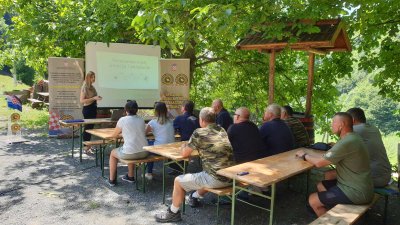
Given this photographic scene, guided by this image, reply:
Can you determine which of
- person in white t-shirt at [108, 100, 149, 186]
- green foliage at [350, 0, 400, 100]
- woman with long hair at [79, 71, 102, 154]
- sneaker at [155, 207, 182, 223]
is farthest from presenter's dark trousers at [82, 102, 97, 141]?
green foliage at [350, 0, 400, 100]

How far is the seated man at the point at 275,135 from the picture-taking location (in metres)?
4.77

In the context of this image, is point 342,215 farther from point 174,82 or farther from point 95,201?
point 174,82

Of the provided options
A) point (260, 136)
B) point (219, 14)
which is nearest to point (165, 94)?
point (260, 136)

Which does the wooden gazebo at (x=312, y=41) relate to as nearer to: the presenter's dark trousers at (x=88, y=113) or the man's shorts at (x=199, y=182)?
the man's shorts at (x=199, y=182)

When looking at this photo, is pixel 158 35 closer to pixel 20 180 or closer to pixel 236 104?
pixel 20 180

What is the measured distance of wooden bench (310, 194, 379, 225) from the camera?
120 inches

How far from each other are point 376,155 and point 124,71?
19.2ft

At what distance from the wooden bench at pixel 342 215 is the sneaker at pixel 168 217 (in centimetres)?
167

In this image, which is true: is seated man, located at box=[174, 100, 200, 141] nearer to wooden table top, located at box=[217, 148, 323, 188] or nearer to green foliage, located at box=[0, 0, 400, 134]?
green foliage, located at box=[0, 0, 400, 134]

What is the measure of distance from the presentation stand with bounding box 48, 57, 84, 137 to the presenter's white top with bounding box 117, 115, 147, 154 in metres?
3.98

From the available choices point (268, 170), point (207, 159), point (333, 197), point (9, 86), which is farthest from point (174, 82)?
point (9, 86)

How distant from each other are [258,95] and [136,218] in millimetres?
6930

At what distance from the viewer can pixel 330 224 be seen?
9.87 feet

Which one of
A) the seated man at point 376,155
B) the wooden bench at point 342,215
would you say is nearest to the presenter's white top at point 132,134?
the wooden bench at point 342,215
